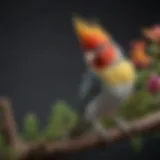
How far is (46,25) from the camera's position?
3.82 ft

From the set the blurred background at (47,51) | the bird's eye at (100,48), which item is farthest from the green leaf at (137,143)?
the bird's eye at (100,48)

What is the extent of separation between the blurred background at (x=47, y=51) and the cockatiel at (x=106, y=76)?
0.20 ft

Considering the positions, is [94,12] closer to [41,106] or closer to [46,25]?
[46,25]

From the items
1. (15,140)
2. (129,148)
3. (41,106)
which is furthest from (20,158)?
(129,148)

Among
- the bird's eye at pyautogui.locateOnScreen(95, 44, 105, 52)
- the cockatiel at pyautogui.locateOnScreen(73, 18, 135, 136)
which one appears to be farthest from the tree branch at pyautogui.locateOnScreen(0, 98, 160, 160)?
the bird's eye at pyautogui.locateOnScreen(95, 44, 105, 52)

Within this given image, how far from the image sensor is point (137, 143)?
1.14 m

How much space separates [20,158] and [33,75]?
21 cm

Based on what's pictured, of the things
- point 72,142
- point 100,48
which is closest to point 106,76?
point 100,48

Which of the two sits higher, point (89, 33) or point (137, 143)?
point (89, 33)

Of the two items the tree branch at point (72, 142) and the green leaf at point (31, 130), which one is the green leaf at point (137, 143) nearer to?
the tree branch at point (72, 142)

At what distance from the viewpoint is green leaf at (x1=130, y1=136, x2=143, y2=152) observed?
113 cm

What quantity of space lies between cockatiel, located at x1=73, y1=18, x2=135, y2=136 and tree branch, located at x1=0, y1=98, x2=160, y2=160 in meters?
0.02

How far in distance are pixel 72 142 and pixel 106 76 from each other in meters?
0.17

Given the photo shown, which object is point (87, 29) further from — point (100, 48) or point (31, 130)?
point (31, 130)
